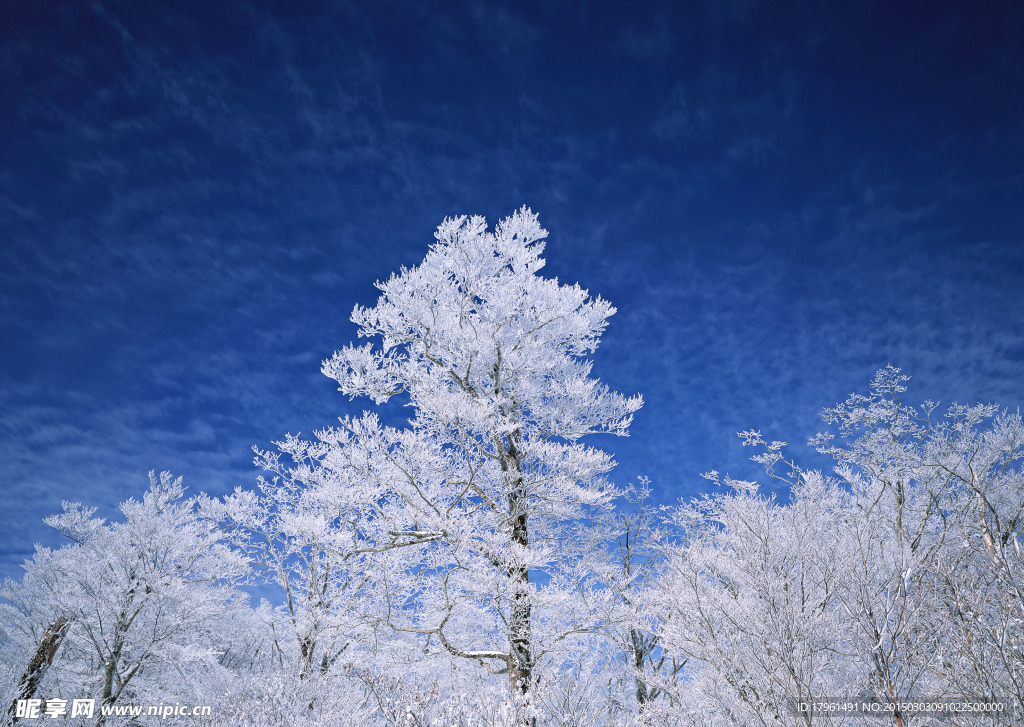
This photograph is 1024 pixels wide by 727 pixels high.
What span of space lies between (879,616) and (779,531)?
11.6 feet

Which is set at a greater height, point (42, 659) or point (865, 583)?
point (865, 583)

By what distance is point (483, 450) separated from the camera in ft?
24.9

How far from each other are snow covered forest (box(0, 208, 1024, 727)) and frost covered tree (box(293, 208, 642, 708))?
39 mm

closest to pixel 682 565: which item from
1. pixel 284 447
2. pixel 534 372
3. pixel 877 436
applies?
pixel 534 372

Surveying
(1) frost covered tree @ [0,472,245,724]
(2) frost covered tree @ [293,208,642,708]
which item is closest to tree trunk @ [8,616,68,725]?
(1) frost covered tree @ [0,472,245,724]

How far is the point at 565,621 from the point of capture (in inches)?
259

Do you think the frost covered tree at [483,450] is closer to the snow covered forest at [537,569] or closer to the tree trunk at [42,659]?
the snow covered forest at [537,569]

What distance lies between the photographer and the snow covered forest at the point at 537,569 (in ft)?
15.4

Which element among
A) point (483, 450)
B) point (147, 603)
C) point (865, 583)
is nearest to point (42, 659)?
point (147, 603)

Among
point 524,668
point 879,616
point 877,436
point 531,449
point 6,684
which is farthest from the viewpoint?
point 877,436

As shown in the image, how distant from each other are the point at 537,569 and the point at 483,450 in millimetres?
1965

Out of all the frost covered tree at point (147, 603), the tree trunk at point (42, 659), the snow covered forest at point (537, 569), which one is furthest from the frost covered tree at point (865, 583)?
the tree trunk at point (42, 659)

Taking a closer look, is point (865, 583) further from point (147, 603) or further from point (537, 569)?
point (147, 603)

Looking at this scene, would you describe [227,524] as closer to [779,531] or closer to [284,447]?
[284,447]
